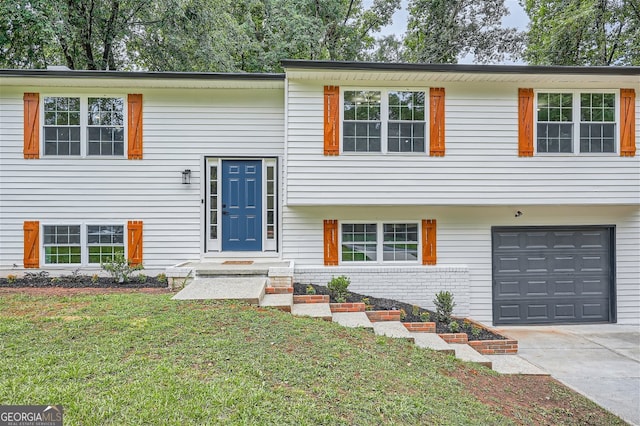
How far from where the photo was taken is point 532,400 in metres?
4.05

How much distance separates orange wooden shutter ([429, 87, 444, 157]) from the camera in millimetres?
6859

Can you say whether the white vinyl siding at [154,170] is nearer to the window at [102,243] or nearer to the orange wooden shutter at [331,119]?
the window at [102,243]

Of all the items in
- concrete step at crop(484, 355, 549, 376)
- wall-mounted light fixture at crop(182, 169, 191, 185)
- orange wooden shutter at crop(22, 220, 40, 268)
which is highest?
wall-mounted light fixture at crop(182, 169, 191, 185)

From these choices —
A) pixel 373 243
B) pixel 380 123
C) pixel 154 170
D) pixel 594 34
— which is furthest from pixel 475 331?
pixel 594 34

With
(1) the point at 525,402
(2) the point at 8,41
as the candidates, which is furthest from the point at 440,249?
(2) the point at 8,41

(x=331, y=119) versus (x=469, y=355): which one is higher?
(x=331, y=119)

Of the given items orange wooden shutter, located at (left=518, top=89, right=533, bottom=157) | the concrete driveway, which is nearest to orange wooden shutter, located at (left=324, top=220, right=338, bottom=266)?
the concrete driveway

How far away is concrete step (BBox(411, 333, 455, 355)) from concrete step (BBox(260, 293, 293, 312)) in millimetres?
1948

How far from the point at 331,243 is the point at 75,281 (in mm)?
5078

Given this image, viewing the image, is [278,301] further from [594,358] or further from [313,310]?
[594,358]

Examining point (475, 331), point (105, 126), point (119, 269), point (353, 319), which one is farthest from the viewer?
point (105, 126)

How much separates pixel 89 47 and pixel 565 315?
15.4m

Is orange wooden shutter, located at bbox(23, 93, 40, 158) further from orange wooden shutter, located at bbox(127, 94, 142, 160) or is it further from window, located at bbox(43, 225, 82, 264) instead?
orange wooden shutter, located at bbox(127, 94, 142, 160)

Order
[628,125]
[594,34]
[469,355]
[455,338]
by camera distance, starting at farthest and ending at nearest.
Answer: [594,34] → [628,125] → [455,338] → [469,355]
